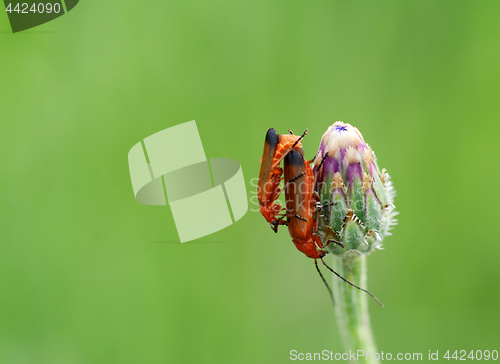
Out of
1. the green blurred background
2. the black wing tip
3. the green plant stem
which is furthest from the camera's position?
the green blurred background

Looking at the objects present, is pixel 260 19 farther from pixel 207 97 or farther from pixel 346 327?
pixel 346 327

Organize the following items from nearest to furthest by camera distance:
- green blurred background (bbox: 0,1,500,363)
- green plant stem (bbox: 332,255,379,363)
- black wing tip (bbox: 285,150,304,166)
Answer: black wing tip (bbox: 285,150,304,166) < green plant stem (bbox: 332,255,379,363) < green blurred background (bbox: 0,1,500,363)

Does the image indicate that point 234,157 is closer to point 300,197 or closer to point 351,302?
point 300,197

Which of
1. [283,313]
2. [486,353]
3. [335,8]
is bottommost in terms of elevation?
[486,353]

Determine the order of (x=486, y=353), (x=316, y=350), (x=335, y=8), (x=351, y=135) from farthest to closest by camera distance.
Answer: (x=335, y=8), (x=316, y=350), (x=486, y=353), (x=351, y=135)

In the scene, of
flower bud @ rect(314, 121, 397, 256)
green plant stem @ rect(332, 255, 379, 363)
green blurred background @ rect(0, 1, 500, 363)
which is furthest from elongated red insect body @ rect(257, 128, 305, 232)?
green blurred background @ rect(0, 1, 500, 363)

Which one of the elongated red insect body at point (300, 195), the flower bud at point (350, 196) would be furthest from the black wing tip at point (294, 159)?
the flower bud at point (350, 196)

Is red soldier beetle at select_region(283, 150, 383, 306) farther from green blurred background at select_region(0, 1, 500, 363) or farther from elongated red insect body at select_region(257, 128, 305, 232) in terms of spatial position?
green blurred background at select_region(0, 1, 500, 363)

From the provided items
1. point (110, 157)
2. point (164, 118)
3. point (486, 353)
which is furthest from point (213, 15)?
point (486, 353)
